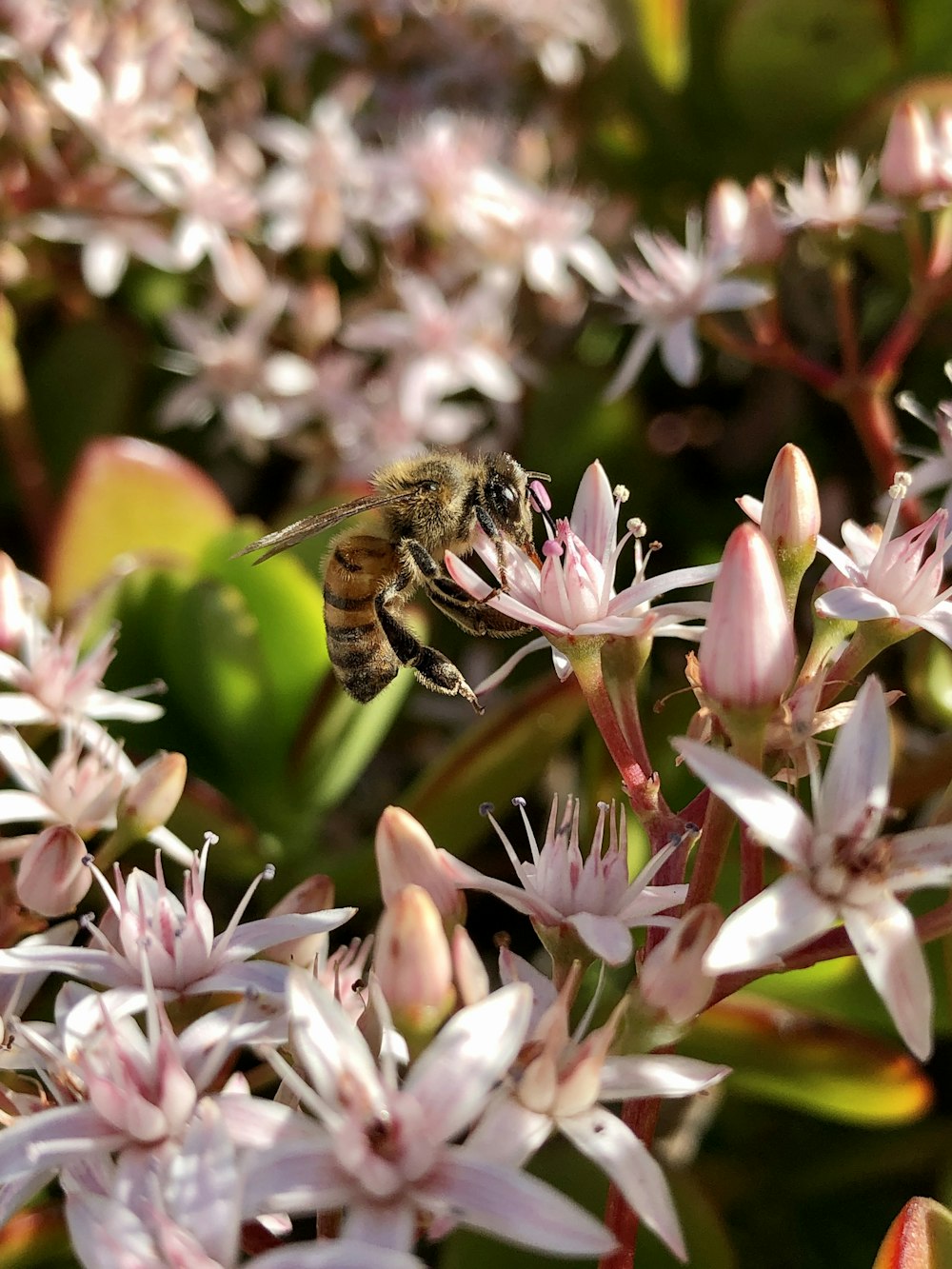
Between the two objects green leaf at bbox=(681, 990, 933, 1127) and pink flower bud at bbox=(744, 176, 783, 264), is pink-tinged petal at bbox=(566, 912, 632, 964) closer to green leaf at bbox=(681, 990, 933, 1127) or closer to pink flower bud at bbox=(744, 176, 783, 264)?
green leaf at bbox=(681, 990, 933, 1127)

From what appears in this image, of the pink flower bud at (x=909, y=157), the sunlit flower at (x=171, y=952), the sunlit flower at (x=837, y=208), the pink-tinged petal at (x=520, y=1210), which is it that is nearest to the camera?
the pink-tinged petal at (x=520, y=1210)

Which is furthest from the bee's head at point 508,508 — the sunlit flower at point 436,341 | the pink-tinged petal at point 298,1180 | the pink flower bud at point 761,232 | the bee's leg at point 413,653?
the sunlit flower at point 436,341

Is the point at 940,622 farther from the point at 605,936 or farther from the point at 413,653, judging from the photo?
the point at 413,653

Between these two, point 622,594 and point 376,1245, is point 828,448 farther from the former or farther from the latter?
point 376,1245

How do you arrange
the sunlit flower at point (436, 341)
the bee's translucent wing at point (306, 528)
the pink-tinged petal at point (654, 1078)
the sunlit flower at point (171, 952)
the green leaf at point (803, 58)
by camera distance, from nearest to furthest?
the pink-tinged petal at point (654, 1078)
the sunlit flower at point (171, 952)
the bee's translucent wing at point (306, 528)
the green leaf at point (803, 58)
the sunlit flower at point (436, 341)

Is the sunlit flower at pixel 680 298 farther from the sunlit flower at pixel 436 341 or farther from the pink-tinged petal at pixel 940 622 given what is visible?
the pink-tinged petal at pixel 940 622

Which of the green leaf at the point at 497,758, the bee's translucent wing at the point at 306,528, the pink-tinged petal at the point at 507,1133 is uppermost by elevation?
the bee's translucent wing at the point at 306,528

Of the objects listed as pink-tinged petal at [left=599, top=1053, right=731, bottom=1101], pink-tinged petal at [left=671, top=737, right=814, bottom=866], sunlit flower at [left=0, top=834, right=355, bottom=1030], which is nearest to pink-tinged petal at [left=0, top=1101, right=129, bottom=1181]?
sunlit flower at [left=0, top=834, right=355, bottom=1030]
